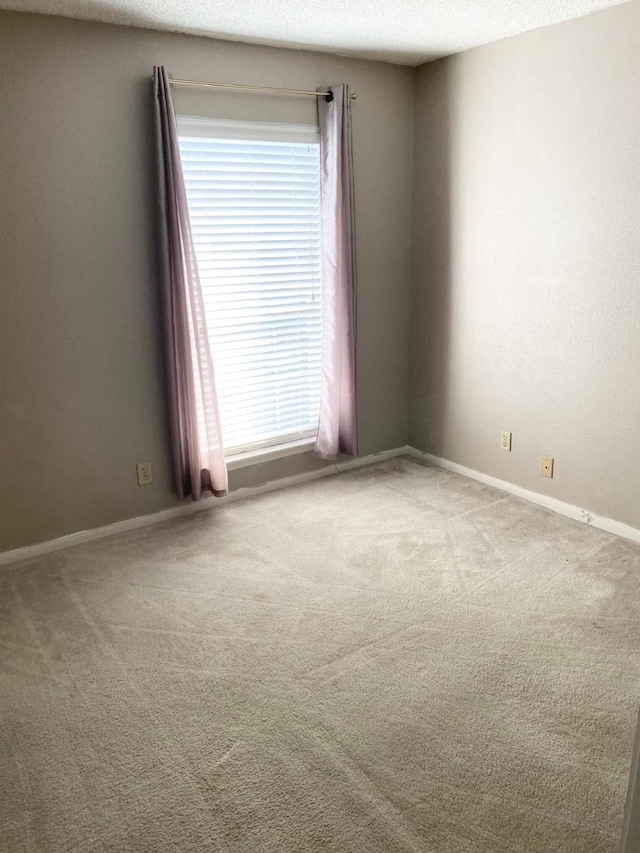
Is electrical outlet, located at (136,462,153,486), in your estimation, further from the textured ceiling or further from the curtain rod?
the textured ceiling

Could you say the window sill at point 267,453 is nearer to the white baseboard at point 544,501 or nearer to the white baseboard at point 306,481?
the white baseboard at point 306,481

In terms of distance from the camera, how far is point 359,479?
4.01 metres

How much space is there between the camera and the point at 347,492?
12.5ft

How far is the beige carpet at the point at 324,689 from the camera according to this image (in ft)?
5.58

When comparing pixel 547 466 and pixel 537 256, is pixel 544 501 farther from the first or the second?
pixel 537 256

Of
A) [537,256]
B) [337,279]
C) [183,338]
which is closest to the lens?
[183,338]

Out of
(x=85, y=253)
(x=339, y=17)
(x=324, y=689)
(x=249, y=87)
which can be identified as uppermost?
(x=339, y=17)

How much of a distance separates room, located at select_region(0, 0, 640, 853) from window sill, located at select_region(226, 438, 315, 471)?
17 mm

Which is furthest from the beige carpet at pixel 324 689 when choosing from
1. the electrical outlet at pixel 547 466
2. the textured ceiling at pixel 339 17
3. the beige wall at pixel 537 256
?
the textured ceiling at pixel 339 17

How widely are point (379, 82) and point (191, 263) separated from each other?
1625 mm

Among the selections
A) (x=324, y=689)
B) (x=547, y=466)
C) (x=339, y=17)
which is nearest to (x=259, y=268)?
(x=339, y=17)

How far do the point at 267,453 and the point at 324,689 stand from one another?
71.0 inches

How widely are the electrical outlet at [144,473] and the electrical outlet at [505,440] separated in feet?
6.42

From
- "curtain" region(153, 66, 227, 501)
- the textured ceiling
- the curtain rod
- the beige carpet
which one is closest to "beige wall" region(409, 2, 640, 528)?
the textured ceiling
